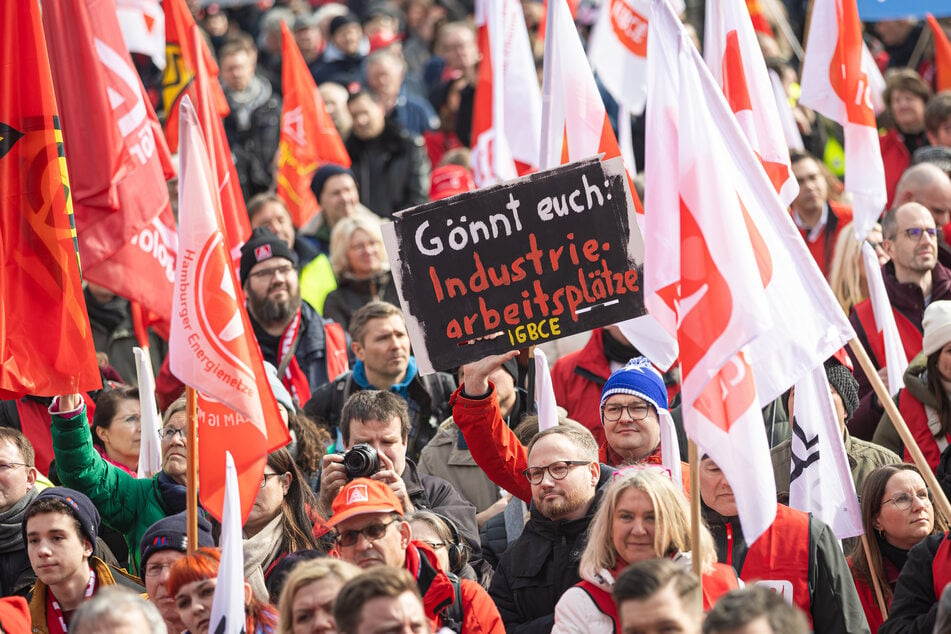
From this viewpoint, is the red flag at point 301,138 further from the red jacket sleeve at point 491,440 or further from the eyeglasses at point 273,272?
the red jacket sleeve at point 491,440

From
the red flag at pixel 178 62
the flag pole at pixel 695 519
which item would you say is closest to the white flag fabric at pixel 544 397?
the flag pole at pixel 695 519

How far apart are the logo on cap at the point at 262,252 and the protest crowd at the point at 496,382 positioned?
1 cm

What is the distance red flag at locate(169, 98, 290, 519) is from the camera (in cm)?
620

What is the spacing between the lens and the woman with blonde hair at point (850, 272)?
9.43 meters

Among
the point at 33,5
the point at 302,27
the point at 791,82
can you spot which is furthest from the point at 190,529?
the point at 302,27

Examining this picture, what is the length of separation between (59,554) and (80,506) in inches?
8.2

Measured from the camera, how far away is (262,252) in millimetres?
9336

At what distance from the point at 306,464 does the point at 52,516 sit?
1.47 metres

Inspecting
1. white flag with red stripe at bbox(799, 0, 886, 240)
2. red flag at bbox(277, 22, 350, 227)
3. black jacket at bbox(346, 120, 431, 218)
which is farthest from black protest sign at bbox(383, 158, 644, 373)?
black jacket at bbox(346, 120, 431, 218)

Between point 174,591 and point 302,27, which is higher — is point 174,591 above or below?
below

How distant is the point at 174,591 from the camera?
593 cm

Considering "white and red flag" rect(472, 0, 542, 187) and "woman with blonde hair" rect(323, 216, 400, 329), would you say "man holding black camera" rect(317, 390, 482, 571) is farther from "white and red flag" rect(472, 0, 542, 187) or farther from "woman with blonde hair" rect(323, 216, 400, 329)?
"white and red flag" rect(472, 0, 542, 187)

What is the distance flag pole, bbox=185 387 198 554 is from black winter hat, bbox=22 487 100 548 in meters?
0.53

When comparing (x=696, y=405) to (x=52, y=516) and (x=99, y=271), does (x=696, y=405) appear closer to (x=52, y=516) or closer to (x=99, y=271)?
(x=52, y=516)
